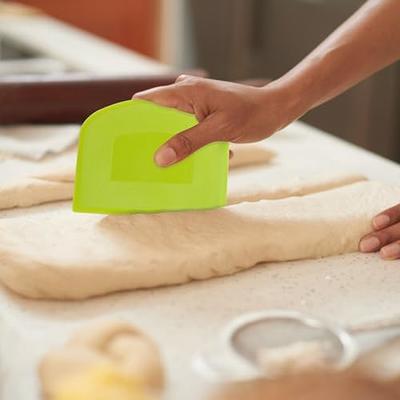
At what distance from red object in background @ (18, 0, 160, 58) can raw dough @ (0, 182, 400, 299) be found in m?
2.67

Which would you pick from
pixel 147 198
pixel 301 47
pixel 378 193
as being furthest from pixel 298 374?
pixel 301 47

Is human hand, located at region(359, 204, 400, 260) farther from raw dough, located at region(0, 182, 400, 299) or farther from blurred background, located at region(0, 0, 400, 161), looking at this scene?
blurred background, located at region(0, 0, 400, 161)

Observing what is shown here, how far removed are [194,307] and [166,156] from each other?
0.80 ft

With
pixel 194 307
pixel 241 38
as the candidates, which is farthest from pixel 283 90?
pixel 241 38

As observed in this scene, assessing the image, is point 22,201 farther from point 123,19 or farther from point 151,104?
point 123,19

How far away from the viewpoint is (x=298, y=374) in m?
0.77

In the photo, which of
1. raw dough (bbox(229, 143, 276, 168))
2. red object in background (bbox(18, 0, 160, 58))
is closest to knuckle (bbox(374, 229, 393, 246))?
raw dough (bbox(229, 143, 276, 168))

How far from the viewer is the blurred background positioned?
9.70ft

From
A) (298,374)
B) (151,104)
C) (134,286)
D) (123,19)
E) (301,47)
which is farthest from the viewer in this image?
(123,19)

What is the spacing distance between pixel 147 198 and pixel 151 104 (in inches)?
5.6

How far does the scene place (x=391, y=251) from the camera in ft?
4.00

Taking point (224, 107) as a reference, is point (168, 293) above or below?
below

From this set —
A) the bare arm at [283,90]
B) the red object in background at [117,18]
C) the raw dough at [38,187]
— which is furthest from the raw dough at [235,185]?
the red object in background at [117,18]

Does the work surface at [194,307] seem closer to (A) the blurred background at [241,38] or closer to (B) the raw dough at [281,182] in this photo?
(B) the raw dough at [281,182]
